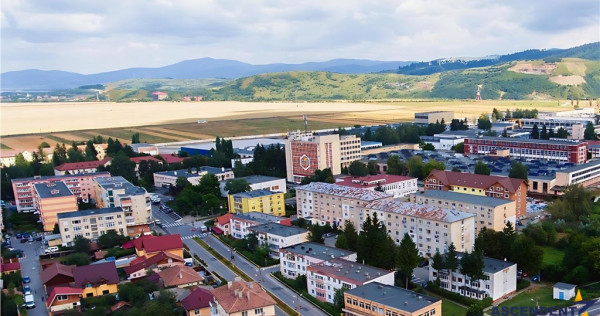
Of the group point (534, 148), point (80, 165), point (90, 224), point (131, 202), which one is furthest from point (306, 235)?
point (534, 148)

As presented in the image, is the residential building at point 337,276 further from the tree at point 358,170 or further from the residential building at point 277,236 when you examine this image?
the tree at point 358,170

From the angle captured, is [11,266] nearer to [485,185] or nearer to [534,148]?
[485,185]

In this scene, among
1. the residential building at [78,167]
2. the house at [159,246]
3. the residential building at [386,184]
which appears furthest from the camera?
the residential building at [78,167]

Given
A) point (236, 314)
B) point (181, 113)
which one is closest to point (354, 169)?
point (236, 314)

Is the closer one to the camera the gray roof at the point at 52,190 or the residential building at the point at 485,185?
the residential building at the point at 485,185

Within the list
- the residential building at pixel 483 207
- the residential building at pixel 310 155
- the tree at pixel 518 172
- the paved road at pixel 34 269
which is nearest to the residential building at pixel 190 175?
the residential building at pixel 310 155

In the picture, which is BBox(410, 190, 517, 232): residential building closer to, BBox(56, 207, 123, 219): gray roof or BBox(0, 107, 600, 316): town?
BBox(0, 107, 600, 316): town
